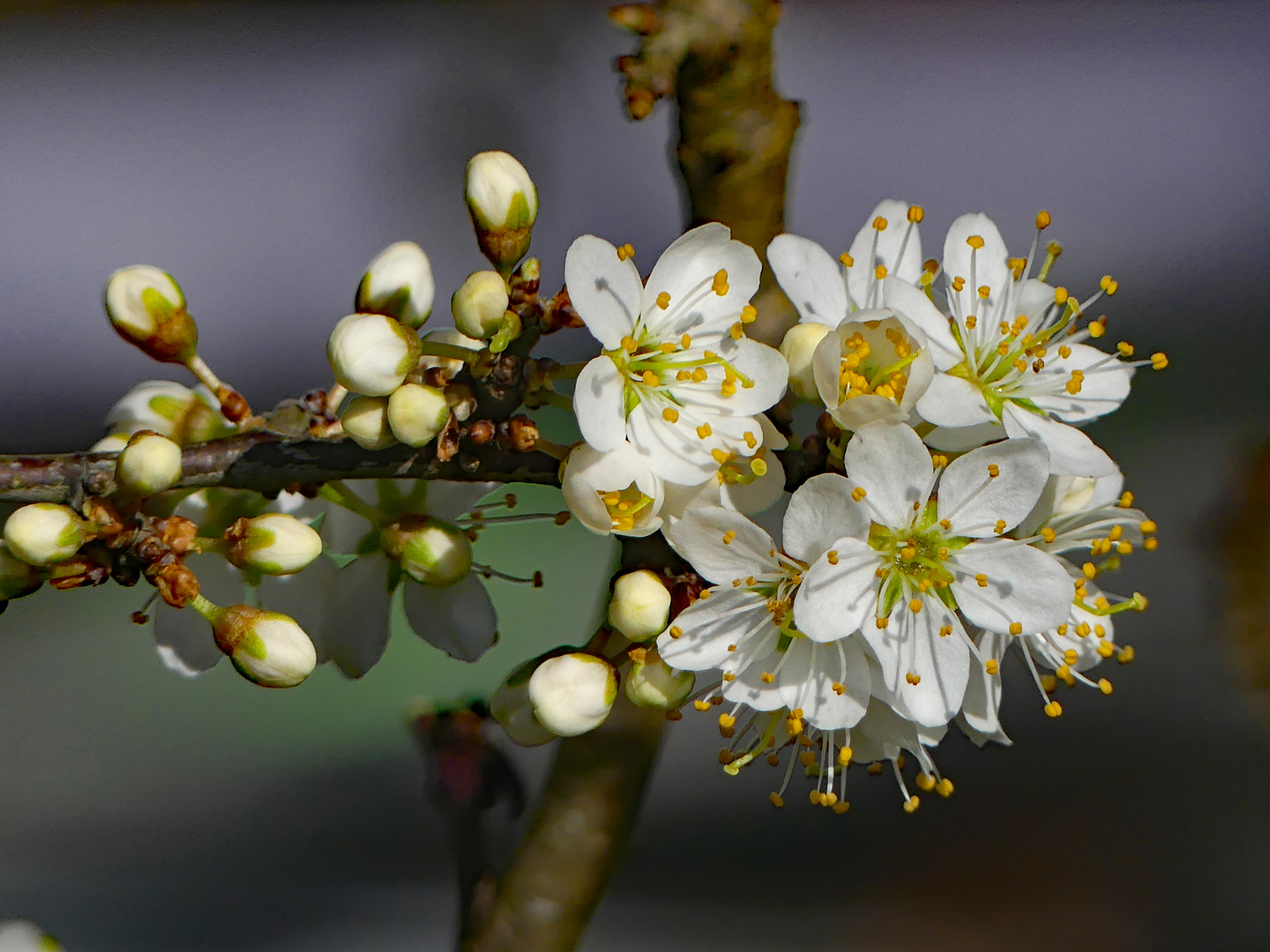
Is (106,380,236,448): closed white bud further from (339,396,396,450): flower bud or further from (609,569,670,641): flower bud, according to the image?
(609,569,670,641): flower bud

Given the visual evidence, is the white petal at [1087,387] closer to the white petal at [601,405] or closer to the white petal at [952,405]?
the white petal at [952,405]

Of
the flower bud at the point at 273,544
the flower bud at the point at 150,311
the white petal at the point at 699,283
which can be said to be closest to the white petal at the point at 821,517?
the white petal at the point at 699,283

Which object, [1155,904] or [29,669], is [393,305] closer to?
[29,669]

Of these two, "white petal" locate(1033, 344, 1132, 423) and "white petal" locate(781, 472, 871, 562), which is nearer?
"white petal" locate(781, 472, 871, 562)

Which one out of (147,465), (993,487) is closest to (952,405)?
(993,487)

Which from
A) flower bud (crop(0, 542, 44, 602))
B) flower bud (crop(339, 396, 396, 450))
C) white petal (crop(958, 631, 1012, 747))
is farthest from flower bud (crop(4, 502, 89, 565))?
white petal (crop(958, 631, 1012, 747))

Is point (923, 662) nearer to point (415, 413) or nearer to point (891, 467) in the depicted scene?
point (891, 467)
